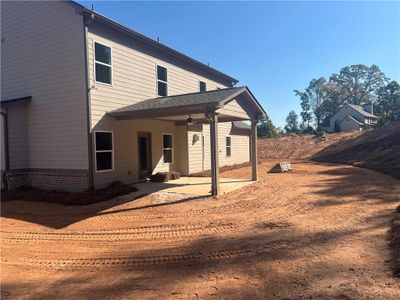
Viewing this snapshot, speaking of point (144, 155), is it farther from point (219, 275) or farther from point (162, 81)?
point (219, 275)

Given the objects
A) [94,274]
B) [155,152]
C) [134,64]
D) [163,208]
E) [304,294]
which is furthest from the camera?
[155,152]

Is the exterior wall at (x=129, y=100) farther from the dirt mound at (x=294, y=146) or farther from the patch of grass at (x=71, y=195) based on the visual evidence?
the dirt mound at (x=294, y=146)

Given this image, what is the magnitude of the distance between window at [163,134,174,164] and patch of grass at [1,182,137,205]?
3.85m

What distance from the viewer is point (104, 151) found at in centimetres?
1180

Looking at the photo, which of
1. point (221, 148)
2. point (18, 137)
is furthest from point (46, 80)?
point (221, 148)

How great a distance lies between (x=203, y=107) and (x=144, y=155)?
482 centimetres

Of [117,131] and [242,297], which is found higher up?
[117,131]

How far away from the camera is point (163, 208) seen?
909 cm

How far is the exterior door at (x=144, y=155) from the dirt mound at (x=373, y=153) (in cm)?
1158

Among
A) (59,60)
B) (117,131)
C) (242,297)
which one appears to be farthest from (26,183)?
(242,297)

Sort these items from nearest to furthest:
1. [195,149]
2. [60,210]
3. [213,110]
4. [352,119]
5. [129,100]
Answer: [60,210], [213,110], [129,100], [195,149], [352,119]

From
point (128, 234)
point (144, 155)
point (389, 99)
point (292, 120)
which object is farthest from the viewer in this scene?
point (292, 120)

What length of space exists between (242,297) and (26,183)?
38.2 feet

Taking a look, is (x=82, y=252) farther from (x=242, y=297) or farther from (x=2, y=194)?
(x=2, y=194)
